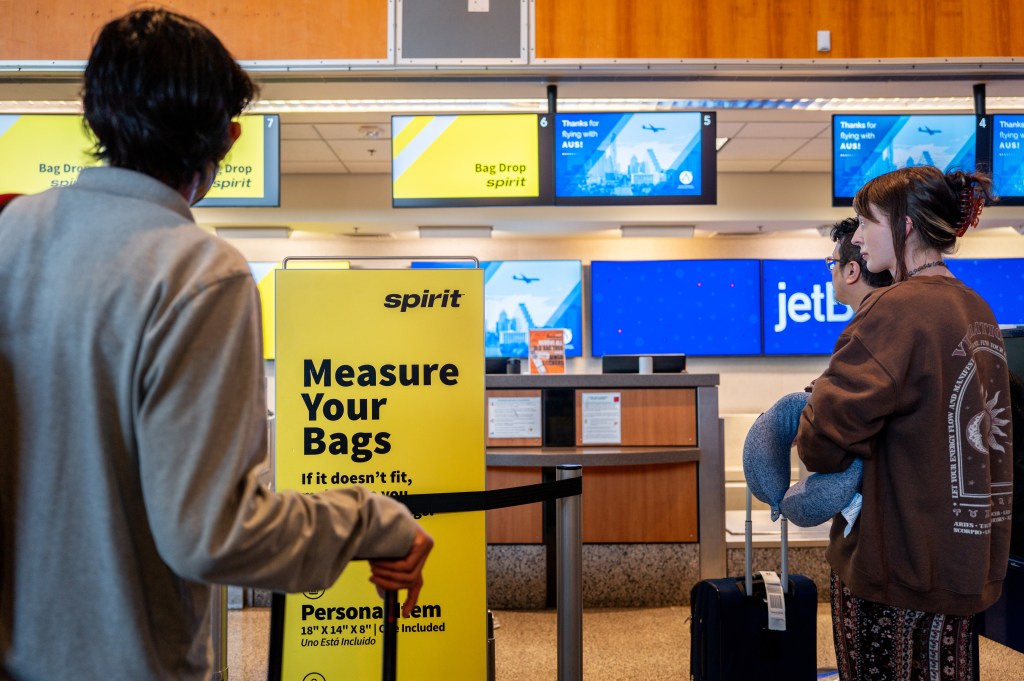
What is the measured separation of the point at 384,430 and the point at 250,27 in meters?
2.53

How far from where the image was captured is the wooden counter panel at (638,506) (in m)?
4.37

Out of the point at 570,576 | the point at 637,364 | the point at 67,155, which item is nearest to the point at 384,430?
the point at 570,576

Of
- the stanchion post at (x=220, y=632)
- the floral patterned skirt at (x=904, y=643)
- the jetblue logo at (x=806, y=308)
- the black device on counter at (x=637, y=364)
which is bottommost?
the stanchion post at (x=220, y=632)

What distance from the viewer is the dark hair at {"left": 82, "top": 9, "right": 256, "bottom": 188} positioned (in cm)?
90

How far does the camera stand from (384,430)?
2.24m

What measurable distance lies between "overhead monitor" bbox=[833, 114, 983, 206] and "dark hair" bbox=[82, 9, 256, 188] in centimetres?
387

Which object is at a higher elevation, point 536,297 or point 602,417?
point 536,297

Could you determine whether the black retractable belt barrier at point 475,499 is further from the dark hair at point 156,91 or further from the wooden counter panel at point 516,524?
the wooden counter panel at point 516,524

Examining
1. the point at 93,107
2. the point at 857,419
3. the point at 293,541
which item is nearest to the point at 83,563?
the point at 293,541

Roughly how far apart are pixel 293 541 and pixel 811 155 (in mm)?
7400

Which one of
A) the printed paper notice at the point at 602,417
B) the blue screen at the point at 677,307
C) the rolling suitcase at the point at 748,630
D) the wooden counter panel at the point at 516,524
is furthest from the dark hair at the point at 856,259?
the blue screen at the point at 677,307

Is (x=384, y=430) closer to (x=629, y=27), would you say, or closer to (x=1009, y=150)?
(x=629, y=27)

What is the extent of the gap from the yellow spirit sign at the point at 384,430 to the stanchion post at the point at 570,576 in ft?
0.76

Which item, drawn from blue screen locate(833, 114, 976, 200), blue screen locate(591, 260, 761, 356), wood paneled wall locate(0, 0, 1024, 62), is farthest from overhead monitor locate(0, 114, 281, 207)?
blue screen locate(591, 260, 761, 356)
